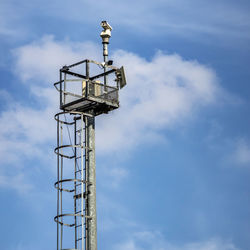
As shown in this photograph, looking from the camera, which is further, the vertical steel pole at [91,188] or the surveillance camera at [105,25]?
the surveillance camera at [105,25]

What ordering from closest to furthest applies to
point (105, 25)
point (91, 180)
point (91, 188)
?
point (91, 188) → point (91, 180) → point (105, 25)

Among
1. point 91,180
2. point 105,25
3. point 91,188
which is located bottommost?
point 91,188

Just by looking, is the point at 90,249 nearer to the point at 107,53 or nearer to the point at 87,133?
the point at 87,133

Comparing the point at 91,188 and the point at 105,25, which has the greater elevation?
the point at 105,25

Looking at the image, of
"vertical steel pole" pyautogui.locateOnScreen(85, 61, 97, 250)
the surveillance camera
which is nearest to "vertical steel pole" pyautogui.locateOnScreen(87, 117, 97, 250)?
"vertical steel pole" pyautogui.locateOnScreen(85, 61, 97, 250)

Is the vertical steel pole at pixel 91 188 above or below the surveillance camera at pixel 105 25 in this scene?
below

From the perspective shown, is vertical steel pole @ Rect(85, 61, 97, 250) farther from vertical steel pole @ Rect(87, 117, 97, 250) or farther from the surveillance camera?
the surveillance camera

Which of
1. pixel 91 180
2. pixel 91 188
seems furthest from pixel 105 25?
pixel 91 188

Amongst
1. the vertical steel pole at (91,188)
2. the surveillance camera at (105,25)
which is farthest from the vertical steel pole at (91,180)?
the surveillance camera at (105,25)

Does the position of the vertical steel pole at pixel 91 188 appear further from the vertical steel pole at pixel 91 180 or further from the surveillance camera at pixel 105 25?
the surveillance camera at pixel 105 25

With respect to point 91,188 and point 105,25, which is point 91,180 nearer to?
point 91,188

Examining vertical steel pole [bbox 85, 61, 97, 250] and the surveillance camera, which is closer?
vertical steel pole [bbox 85, 61, 97, 250]

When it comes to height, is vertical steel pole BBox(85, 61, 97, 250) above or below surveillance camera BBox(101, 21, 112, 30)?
below

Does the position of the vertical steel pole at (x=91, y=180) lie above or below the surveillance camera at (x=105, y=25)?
below
